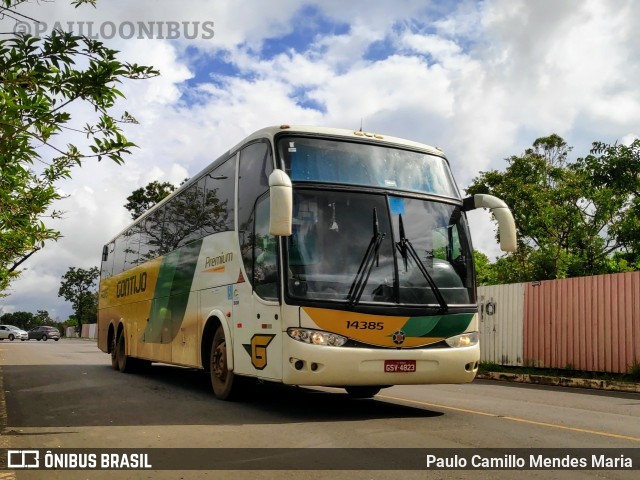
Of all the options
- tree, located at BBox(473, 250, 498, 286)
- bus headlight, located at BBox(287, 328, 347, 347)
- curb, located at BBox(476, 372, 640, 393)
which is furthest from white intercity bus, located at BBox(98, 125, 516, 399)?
tree, located at BBox(473, 250, 498, 286)

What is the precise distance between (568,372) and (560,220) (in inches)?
477

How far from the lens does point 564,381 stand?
15961 mm

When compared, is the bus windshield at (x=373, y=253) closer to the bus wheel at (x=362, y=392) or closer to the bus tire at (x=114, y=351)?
the bus wheel at (x=362, y=392)

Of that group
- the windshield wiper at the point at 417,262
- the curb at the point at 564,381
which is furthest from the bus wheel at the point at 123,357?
the windshield wiper at the point at 417,262

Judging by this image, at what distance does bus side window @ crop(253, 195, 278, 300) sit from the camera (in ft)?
27.3

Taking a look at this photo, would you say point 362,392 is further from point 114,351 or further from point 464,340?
point 114,351

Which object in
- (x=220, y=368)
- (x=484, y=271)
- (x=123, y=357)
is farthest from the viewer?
(x=484, y=271)

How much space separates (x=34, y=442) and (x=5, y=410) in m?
2.90

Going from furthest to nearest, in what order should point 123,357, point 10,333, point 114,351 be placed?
point 10,333 < point 114,351 < point 123,357

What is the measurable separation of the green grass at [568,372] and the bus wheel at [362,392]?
24.3 feet

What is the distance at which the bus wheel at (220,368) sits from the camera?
32.2 ft

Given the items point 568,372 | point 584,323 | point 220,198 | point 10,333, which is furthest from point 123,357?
point 10,333

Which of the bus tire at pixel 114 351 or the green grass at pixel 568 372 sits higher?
the bus tire at pixel 114 351
